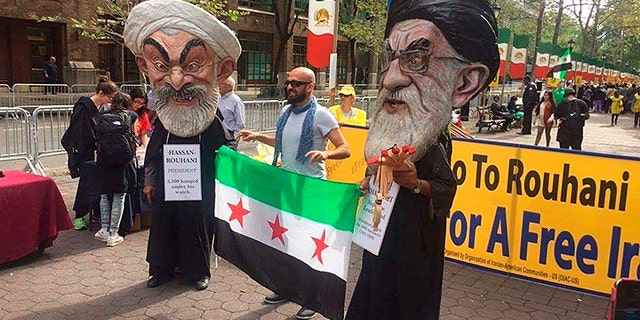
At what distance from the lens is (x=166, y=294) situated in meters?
4.61

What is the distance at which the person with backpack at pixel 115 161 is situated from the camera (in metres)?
5.43

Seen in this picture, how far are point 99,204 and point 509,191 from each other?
4349 mm

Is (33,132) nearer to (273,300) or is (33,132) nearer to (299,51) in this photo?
(273,300)

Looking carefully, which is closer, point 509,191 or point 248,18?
point 509,191

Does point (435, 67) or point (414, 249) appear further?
point (414, 249)

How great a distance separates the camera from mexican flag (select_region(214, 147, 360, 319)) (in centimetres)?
339

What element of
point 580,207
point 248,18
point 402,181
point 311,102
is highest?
point 248,18

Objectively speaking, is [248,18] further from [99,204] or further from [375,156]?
[375,156]

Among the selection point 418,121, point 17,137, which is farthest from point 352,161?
point 17,137

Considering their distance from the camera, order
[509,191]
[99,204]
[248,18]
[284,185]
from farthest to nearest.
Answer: [248,18] < [99,204] < [509,191] < [284,185]

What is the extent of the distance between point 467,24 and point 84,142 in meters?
5.17

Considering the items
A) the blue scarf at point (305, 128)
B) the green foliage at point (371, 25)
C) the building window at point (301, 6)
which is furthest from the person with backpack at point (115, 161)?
the building window at point (301, 6)

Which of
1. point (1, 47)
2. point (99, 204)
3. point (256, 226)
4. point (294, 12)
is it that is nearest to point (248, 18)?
point (294, 12)

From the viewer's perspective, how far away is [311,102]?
14.7 ft
